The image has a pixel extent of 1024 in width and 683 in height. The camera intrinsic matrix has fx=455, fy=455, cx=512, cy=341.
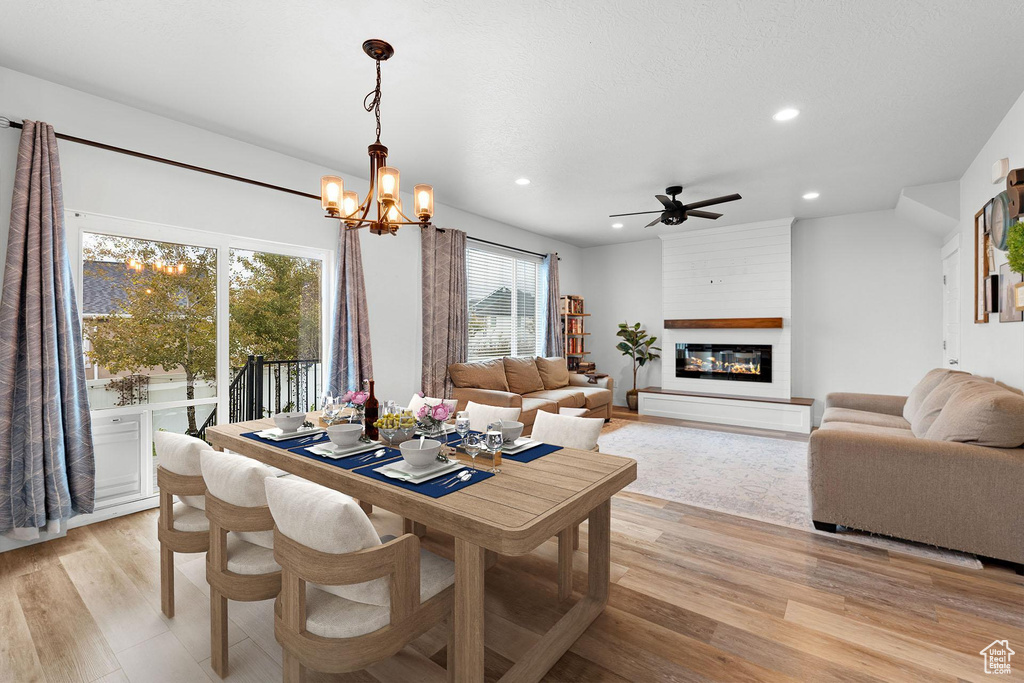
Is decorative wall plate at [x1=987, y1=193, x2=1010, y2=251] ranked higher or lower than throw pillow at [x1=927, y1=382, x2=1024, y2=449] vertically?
higher

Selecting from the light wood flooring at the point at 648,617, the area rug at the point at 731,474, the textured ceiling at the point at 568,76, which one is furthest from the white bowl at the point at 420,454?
the area rug at the point at 731,474

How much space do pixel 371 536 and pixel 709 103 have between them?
3217 millimetres

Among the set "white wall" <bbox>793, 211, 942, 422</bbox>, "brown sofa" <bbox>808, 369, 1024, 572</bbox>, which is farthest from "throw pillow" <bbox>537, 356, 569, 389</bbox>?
"brown sofa" <bbox>808, 369, 1024, 572</bbox>

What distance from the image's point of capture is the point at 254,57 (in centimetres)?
252

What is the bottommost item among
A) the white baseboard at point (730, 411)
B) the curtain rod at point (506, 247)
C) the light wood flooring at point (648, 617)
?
the light wood flooring at point (648, 617)

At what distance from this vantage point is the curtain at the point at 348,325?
14.0 ft

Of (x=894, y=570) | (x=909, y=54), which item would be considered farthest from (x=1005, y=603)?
(x=909, y=54)

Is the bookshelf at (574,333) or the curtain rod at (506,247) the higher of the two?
the curtain rod at (506,247)

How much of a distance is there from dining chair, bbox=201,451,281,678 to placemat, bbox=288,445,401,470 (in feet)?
1.09

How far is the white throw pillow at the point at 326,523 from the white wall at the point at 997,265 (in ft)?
13.1

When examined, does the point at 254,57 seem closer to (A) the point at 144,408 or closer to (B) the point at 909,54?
(A) the point at 144,408

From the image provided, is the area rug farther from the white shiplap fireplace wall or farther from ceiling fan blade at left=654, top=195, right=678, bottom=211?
ceiling fan blade at left=654, top=195, right=678, bottom=211

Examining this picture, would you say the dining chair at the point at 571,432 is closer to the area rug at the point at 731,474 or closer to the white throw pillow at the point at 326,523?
the white throw pillow at the point at 326,523

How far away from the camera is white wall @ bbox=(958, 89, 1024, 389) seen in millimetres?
2996
